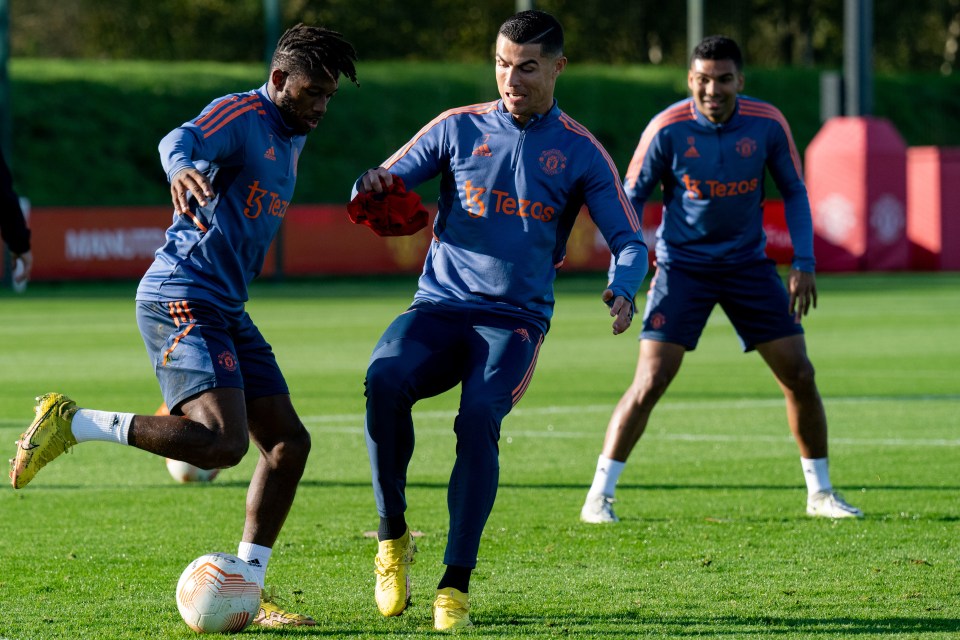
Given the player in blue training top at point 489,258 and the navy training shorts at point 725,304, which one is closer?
the player in blue training top at point 489,258

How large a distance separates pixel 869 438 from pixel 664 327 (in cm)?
326

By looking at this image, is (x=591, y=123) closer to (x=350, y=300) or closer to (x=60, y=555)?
(x=350, y=300)

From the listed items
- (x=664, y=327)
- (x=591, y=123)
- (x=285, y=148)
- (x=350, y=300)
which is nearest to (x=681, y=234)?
(x=664, y=327)

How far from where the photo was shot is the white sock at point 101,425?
19.3 ft

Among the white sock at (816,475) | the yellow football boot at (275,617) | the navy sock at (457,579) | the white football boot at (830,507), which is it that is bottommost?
the white football boot at (830,507)

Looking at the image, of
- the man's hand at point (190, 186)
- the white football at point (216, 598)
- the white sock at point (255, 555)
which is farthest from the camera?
the white sock at point (255, 555)

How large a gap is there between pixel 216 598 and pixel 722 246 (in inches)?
148

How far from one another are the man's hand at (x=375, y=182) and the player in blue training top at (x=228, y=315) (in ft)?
1.07

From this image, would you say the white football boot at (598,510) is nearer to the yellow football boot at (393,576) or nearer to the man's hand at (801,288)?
the man's hand at (801,288)

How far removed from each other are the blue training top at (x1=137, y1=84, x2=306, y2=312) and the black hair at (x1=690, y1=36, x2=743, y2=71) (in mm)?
2934

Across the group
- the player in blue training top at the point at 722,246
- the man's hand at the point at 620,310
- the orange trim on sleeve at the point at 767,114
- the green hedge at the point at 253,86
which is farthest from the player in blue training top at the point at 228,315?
the green hedge at the point at 253,86

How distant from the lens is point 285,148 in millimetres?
6156

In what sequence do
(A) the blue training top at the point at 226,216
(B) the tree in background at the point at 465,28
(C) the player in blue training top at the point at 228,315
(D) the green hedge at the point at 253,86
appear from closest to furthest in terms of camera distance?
(C) the player in blue training top at the point at 228,315
(A) the blue training top at the point at 226,216
(D) the green hedge at the point at 253,86
(B) the tree in background at the point at 465,28

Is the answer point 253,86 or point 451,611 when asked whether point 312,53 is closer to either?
point 451,611
